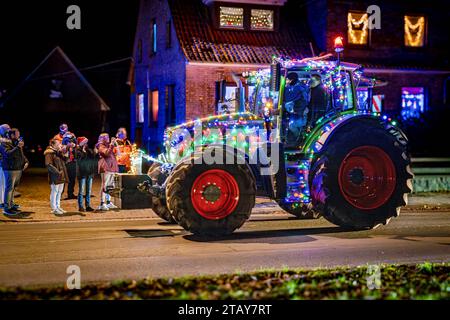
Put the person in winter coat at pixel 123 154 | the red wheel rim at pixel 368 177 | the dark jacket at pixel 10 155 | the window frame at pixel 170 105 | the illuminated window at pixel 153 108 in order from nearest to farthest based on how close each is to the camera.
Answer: the red wheel rim at pixel 368 177
the dark jacket at pixel 10 155
the person in winter coat at pixel 123 154
the window frame at pixel 170 105
the illuminated window at pixel 153 108

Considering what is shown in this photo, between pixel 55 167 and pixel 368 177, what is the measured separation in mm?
7376

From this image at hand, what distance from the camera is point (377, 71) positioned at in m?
27.8

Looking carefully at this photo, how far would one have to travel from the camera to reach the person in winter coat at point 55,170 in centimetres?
1539

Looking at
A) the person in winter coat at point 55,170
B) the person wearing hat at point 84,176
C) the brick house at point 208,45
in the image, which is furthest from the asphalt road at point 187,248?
the brick house at point 208,45

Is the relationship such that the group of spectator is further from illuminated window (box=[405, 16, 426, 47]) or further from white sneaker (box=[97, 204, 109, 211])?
illuminated window (box=[405, 16, 426, 47])

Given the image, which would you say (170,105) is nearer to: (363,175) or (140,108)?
(140,108)

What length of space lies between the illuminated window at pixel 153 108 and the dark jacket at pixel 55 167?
589 inches

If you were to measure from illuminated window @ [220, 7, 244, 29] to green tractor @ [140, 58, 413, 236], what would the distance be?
14.0 m

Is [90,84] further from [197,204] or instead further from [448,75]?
[197,204]

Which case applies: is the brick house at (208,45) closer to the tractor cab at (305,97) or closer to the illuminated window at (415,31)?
the illuminated window at (415,31)

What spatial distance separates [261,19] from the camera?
27.6 meters

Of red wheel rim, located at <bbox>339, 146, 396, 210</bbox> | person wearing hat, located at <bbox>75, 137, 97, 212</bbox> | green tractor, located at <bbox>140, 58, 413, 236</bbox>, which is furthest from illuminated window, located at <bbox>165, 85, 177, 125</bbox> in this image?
red wheel rim, located at <bbox>339, 146, 396, 210</bbox>

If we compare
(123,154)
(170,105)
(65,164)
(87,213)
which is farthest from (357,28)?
(87,213)

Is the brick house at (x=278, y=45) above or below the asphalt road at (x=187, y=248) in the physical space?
above
